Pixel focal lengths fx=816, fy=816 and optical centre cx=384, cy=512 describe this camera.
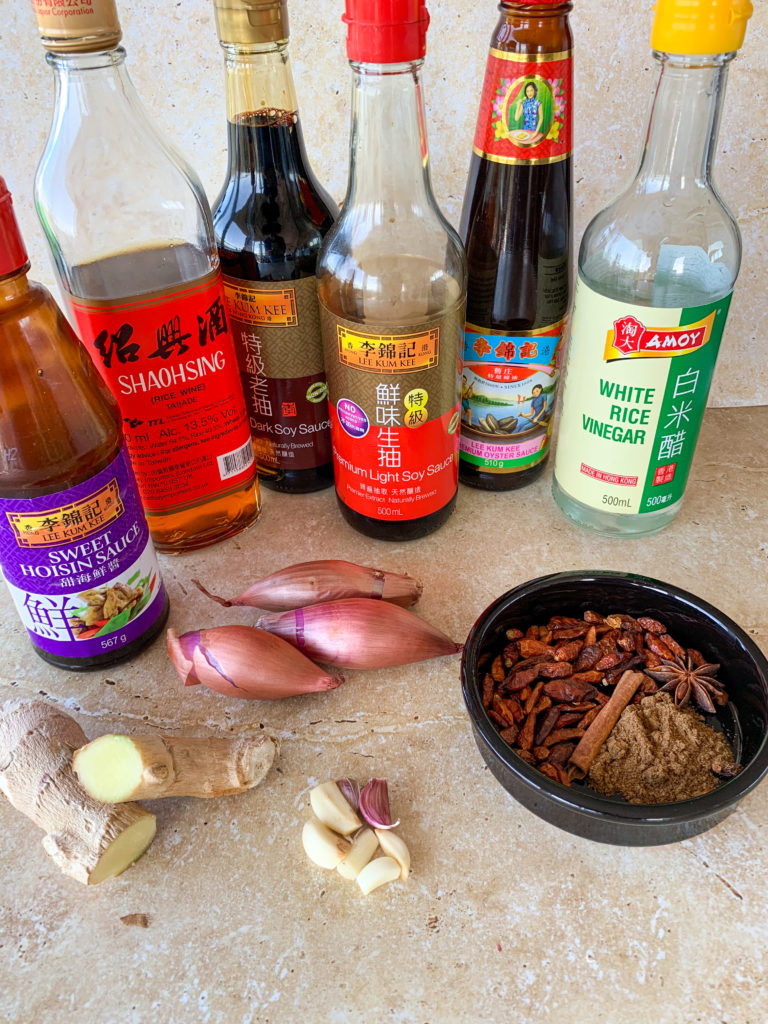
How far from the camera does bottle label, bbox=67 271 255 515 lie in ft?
1.89

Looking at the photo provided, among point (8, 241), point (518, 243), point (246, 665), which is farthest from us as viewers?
point (518, 243)

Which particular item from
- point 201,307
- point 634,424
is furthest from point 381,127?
point 634,424

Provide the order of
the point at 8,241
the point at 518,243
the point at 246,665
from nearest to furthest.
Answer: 1. the point at 8,241
2. the point at 246,665
3. the point at 518,243

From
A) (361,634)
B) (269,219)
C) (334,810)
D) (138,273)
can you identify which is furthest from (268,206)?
(334,810)

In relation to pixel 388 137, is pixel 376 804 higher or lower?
lower

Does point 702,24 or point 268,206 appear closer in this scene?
point 702,24

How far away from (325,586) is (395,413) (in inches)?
5.5

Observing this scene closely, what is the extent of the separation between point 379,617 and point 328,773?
4.4 inches

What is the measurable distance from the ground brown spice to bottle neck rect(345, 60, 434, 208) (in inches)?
15.2

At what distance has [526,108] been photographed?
0.58 m

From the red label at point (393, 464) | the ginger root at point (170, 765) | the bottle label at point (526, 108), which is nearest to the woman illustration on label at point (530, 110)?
the bottle label at point (526, 108)

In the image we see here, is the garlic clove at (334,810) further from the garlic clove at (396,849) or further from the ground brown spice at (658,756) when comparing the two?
the ground brown spice at (658,756)

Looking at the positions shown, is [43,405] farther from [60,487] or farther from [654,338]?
[654,338]

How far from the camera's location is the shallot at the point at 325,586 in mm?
609
